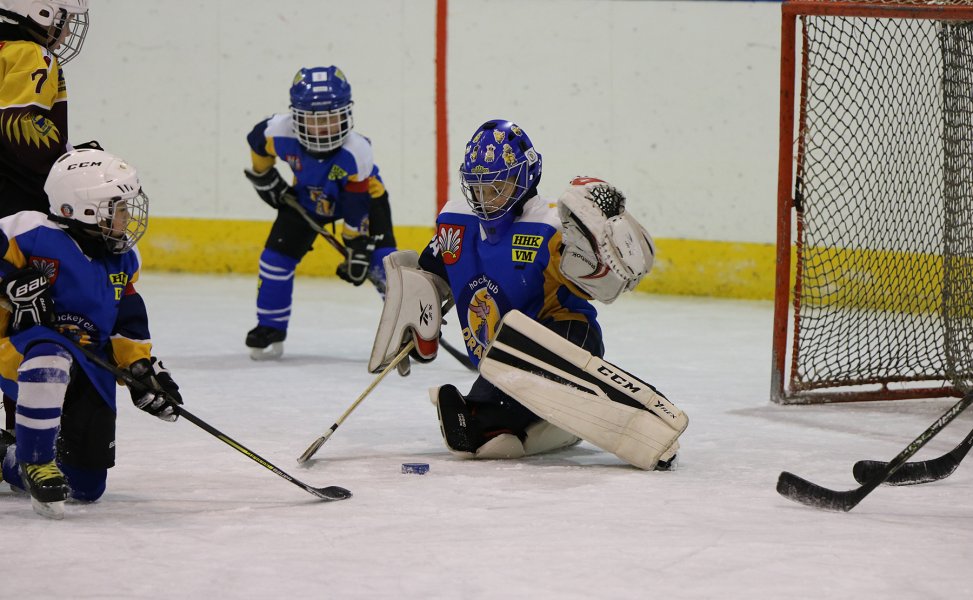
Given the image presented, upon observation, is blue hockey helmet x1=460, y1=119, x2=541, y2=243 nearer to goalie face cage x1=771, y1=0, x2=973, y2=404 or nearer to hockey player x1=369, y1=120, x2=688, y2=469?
hockey player x1=369, y1=120, x2=688, y2=469

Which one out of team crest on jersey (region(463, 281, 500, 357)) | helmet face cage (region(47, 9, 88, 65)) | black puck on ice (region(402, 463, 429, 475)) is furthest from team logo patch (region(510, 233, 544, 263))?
helmet face cage (region(47, 9, 88, 65))

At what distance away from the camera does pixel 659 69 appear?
6723 millimetres

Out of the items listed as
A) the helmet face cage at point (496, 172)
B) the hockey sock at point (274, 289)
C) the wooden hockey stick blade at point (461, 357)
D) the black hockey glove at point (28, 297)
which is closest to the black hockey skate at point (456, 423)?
the helmet face cage at point (496, 172)

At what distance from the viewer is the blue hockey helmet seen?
129 inches

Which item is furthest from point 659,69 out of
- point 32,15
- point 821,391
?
point 32,15

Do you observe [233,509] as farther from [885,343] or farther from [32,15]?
[885,343]

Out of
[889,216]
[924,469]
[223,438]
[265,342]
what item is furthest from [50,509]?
[889,216]

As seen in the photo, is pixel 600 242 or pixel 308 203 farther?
pixel 308 203

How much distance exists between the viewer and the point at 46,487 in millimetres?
2590

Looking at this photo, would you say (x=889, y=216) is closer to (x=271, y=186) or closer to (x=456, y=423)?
(x=271, y=186)

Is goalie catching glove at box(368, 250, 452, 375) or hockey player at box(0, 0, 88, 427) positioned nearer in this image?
hockey player at box(0, 0, 88, 427)

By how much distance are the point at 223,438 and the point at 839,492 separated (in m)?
1.30

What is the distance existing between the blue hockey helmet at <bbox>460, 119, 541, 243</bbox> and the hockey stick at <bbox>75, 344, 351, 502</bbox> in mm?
827

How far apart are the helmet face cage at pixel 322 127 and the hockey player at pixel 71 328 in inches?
77.7
